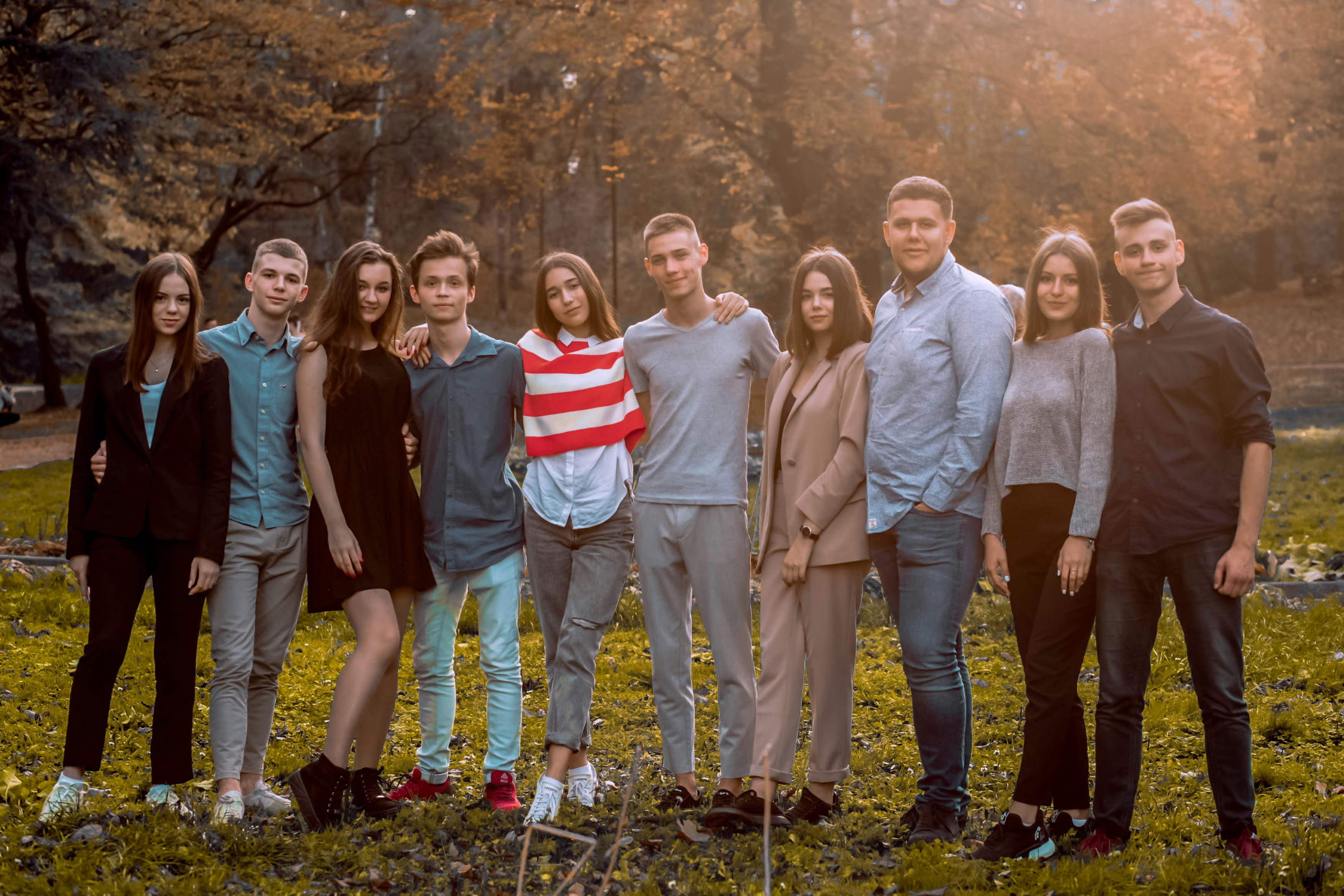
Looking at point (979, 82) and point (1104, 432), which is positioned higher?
point (979, 82)

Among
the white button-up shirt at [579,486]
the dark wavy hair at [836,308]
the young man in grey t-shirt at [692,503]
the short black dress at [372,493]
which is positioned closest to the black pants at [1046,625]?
the dark wavy hair at [836,308]

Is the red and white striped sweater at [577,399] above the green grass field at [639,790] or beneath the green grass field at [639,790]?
above

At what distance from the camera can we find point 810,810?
15.1 ft

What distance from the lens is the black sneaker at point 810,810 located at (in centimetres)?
457

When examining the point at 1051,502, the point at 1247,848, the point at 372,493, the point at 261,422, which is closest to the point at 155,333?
the point at 261,422

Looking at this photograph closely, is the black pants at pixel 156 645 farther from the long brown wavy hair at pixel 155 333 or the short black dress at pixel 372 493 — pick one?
Result: the long brown wavy hair at pixel 155 333

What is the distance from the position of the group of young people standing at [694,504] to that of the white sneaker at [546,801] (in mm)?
39

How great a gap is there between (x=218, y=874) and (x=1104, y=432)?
3.50m

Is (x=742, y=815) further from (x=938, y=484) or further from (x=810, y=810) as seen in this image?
(x=938, y=484)

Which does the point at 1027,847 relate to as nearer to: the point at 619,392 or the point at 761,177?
→ the point at 619,392

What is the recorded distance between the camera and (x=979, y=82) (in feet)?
63.8

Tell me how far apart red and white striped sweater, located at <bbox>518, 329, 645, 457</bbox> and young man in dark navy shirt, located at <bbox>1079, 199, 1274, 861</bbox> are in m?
1.97

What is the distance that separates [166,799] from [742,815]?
229 centimetres

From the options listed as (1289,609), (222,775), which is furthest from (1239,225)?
(222,775)
